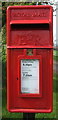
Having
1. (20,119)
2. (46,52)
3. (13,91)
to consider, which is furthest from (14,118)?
(46,52)

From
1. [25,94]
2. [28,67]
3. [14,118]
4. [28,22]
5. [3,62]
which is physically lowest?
[14,118]

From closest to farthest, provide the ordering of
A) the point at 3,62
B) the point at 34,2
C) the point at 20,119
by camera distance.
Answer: the point at 20,119, the point at 34,2, the point at 3,62

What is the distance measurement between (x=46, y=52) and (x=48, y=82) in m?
0.31

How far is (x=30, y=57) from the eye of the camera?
2662mm

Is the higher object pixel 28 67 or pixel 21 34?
pixel 21 34

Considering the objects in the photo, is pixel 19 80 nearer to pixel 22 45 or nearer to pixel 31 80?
pixel 31 80

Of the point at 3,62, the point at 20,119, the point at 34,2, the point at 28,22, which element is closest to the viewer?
the point at 28,22

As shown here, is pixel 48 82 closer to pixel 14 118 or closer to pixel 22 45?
pixel 22 45

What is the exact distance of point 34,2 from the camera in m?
5.12

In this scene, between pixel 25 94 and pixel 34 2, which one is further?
pixel 34 2

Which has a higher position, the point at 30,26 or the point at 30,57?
the point at 30,26

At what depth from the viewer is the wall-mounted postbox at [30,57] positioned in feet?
8.74

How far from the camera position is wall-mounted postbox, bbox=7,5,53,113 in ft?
8.74

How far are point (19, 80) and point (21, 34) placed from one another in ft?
1.54
